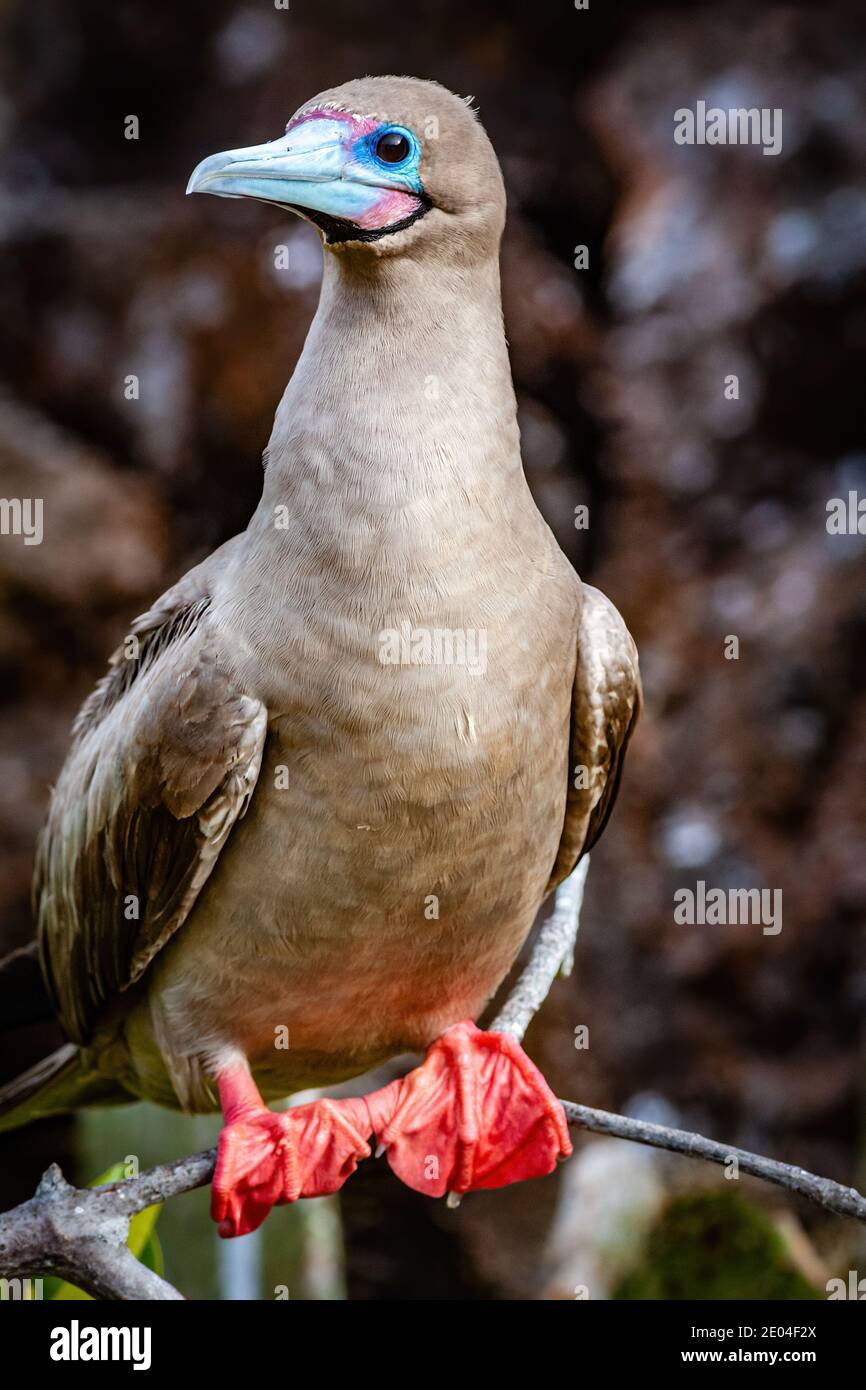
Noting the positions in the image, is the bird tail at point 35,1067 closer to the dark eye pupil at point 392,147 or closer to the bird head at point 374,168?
the bird head at point 374,168

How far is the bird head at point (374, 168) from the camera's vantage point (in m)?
2.19

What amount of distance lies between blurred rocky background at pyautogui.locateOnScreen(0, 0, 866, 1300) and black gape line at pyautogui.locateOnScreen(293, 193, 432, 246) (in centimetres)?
286

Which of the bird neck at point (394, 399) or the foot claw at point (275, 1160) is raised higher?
the bird neck at point (394, 399)

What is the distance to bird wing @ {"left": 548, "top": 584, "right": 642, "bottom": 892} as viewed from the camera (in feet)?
8.99

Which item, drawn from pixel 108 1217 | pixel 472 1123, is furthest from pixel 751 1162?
pixel 108 1217

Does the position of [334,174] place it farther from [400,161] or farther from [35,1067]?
[35,1067]

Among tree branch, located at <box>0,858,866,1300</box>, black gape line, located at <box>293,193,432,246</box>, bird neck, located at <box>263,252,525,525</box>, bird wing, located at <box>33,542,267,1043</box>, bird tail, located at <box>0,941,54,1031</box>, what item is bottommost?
tree branch, located at <box>0,858,866,1300</box>

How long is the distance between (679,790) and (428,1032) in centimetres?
267

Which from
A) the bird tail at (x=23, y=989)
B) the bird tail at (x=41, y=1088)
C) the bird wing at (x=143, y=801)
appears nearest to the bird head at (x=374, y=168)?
the bird wing at (x=143, y=801)

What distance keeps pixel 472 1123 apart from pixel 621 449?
3344 millimetres

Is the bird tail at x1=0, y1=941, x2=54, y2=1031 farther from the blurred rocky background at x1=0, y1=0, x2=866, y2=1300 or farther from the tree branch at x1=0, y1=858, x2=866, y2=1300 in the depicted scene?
the blurred rocky background at x1=0, y1=0, x2=866, y2=1300

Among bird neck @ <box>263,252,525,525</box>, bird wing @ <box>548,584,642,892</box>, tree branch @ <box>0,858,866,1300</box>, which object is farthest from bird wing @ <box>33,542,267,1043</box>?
bird wing @ <box>548,584,642,892</box>

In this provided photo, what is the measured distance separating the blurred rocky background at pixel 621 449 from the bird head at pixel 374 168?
9.31 feet

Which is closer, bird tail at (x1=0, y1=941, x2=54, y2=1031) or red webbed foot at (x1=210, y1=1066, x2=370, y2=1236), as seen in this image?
red webbed foot at (x1=210, y1=1066, x2=370, y2=1236)
